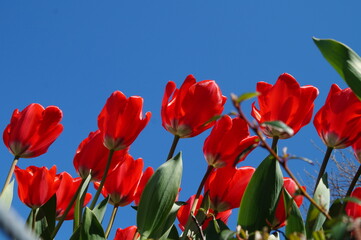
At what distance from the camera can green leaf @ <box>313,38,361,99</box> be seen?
76 centimetres

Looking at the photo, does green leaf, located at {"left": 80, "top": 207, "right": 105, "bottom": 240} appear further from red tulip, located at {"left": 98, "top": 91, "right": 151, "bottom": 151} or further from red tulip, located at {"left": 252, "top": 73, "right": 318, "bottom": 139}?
red tulip, located at {"left": 252, "top": 73, "right": 318, "bottom": 139}

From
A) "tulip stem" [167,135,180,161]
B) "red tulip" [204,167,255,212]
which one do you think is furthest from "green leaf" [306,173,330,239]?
"tulip stem" [167,135,180,161]

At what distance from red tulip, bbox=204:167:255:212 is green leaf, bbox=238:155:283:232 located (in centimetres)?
14

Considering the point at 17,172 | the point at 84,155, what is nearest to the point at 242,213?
the point at 84,155

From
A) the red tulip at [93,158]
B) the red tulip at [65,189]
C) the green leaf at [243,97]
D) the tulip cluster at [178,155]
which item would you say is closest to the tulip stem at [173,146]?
the tulip cluster at [178,155]

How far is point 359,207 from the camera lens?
803 mm

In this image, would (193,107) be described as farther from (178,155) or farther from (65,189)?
(65,189)

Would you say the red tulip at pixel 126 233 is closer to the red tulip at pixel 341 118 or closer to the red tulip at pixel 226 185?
the red tulip at pixel 226 185

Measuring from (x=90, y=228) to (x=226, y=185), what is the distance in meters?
0.26

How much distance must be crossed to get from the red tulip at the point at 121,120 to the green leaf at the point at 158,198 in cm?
15

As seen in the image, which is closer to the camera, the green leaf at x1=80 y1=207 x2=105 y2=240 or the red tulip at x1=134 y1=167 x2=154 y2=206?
the green leaf at x1=80 y1=207 x2=105 y2=240

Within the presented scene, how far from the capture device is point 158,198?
0.78 metres

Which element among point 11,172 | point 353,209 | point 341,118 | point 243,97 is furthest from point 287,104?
point 11,172

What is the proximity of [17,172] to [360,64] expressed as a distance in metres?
0.67
